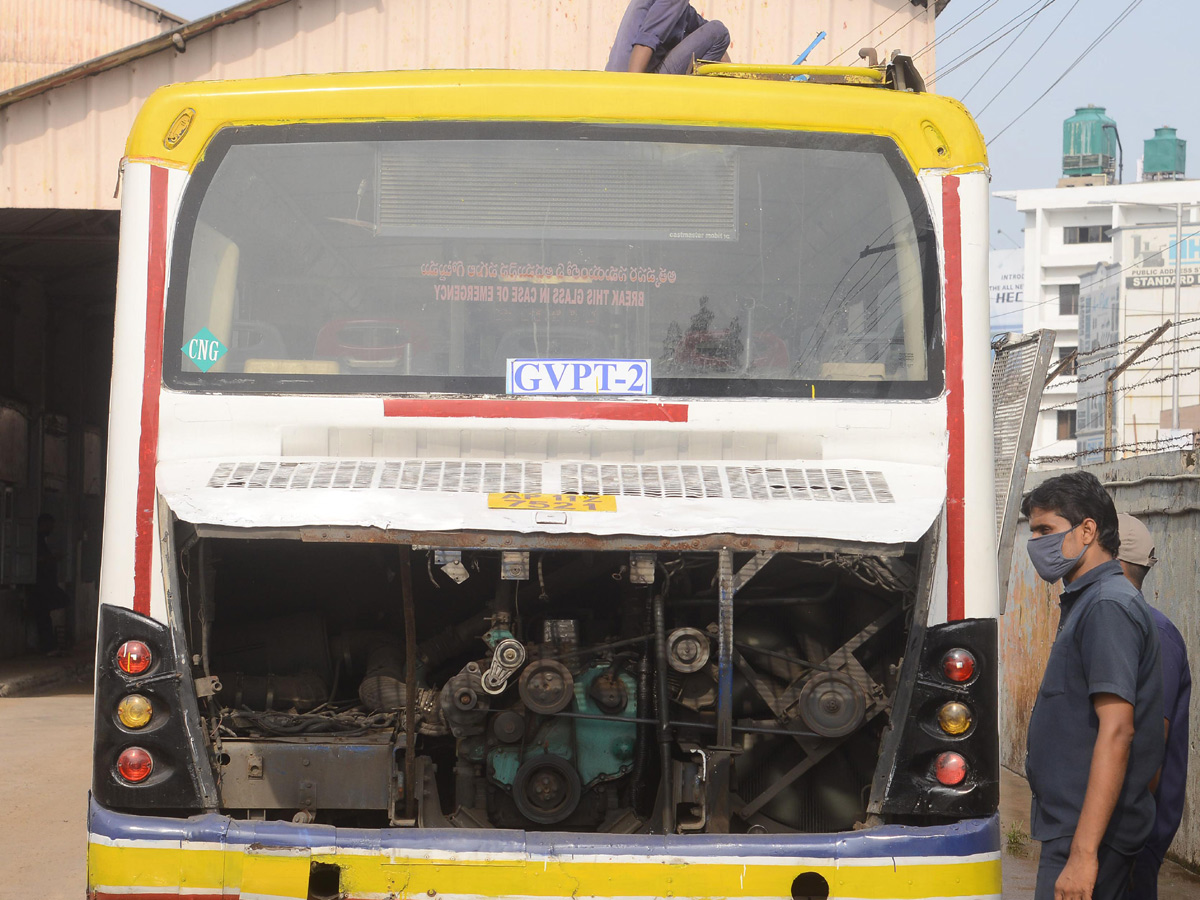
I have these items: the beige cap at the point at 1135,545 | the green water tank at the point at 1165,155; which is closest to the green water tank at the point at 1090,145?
the green water tank at the point at 1165,155

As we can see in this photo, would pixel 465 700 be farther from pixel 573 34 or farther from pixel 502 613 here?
pixel 573 34

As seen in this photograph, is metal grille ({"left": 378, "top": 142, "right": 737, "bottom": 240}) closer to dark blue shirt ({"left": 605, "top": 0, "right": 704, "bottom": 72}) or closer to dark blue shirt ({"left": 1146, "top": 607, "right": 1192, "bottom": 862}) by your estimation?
dark blue shirt ({"left": 605, "top": 0, "right": 704, "bottom": 72})

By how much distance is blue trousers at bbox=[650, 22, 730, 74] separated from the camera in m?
5.39

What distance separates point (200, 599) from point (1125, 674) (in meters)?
2.48

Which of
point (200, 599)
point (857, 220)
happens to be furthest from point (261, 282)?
point (857, 220)

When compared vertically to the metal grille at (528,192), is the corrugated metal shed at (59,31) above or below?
above

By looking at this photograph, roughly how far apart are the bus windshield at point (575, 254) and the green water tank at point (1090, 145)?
91017 mm

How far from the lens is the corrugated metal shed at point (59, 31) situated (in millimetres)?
20438

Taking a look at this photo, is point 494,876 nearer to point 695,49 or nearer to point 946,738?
point 946,738

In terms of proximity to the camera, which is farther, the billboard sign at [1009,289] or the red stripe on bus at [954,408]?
the billboard sign at [1009,289]

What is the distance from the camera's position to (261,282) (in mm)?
4109

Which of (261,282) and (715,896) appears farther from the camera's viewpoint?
(261,282)

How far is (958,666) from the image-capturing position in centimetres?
380

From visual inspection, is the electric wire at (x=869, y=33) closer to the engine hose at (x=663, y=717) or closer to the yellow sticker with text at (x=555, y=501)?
the engine hose at (x=663, y=717)
